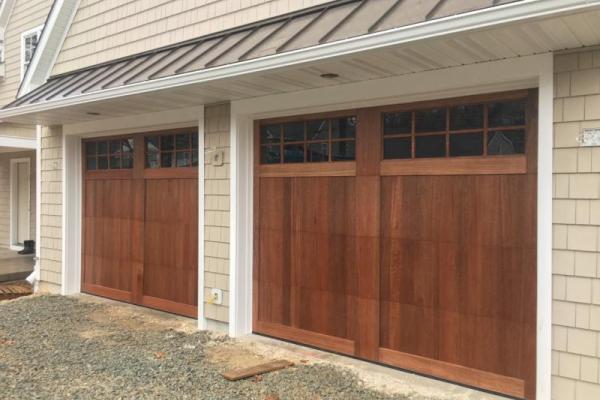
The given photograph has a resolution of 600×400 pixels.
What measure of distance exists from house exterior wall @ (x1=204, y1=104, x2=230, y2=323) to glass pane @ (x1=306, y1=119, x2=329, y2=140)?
1.02 m

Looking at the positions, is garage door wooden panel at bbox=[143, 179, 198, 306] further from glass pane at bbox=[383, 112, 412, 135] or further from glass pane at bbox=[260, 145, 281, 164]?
glass pane at bbox=[383, 112, 412, 135]

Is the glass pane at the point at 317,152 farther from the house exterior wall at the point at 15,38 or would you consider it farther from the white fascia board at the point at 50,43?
the house exterior wall at the point at 15,38

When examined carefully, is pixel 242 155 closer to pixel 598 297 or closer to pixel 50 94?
pixel 50 94

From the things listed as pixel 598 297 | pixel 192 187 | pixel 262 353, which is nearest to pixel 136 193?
pixel 192 187

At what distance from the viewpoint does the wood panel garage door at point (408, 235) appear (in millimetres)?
4160

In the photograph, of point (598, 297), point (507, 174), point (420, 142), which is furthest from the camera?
point (420, 142)

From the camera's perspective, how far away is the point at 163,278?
705cm

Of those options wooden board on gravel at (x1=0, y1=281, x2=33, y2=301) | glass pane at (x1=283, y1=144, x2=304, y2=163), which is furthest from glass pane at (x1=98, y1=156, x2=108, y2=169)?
glass pane at (x1=283, y1=144, x2=304, y2=163)

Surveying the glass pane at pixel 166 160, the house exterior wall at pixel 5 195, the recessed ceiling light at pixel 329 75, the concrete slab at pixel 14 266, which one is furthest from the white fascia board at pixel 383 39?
the house exterior wall at pixel 5 195

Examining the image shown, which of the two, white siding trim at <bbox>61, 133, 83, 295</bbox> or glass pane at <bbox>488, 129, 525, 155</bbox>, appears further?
white siding trim at <bbox>61, 133, 83, 295</bbox>

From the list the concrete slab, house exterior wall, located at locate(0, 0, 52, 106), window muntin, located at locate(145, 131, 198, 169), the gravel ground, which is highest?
house exterior wall, located at locate(0, 0, 52, 106)

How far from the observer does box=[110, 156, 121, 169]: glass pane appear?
7.78 meters

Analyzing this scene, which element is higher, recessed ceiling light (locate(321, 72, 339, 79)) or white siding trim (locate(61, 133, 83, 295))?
recessed ceiling light (locate(321, 72, 339, 79))

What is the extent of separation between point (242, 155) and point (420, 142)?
2092 millimetres
